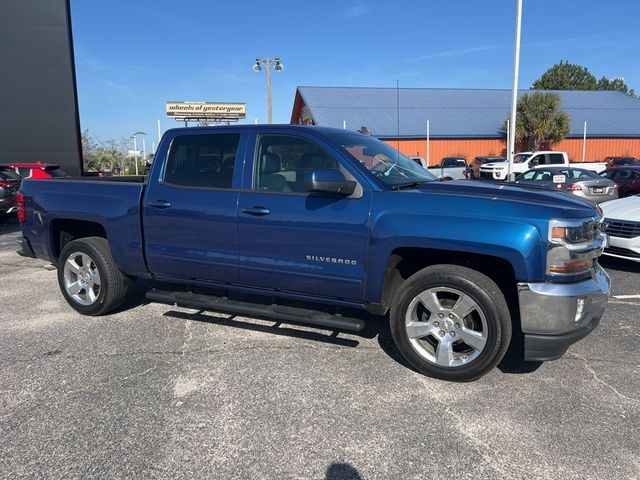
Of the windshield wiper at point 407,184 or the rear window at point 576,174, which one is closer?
the windshield wiper at point 407,184

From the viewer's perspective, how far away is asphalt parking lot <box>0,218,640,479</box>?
2.67 meters

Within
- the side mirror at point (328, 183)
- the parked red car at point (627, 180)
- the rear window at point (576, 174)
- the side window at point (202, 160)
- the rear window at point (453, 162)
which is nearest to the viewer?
the side mirror at point (328, 183)

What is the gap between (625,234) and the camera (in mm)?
6773

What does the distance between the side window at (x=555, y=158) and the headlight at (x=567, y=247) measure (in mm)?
22202

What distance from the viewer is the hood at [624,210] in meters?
6.83

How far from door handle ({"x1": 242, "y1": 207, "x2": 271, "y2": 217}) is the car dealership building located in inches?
1165

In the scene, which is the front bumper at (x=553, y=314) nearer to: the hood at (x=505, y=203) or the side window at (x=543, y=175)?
the hood at (x=505, y=203)

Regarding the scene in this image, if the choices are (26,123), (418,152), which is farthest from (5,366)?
(418,152)

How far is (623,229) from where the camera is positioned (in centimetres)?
680

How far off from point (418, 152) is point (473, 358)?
32.6 m

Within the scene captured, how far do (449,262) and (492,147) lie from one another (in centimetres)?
3543

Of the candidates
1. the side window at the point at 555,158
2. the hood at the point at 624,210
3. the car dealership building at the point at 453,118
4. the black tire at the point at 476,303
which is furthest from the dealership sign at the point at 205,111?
the black tire at the point at 476,303

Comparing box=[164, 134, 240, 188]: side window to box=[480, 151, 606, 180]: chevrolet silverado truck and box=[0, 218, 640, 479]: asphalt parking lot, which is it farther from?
box=[480, 151, 606, 180]: chevrolet silverado truck

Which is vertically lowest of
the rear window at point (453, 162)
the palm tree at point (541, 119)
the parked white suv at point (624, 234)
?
the parked white suv at point (624, 234)
